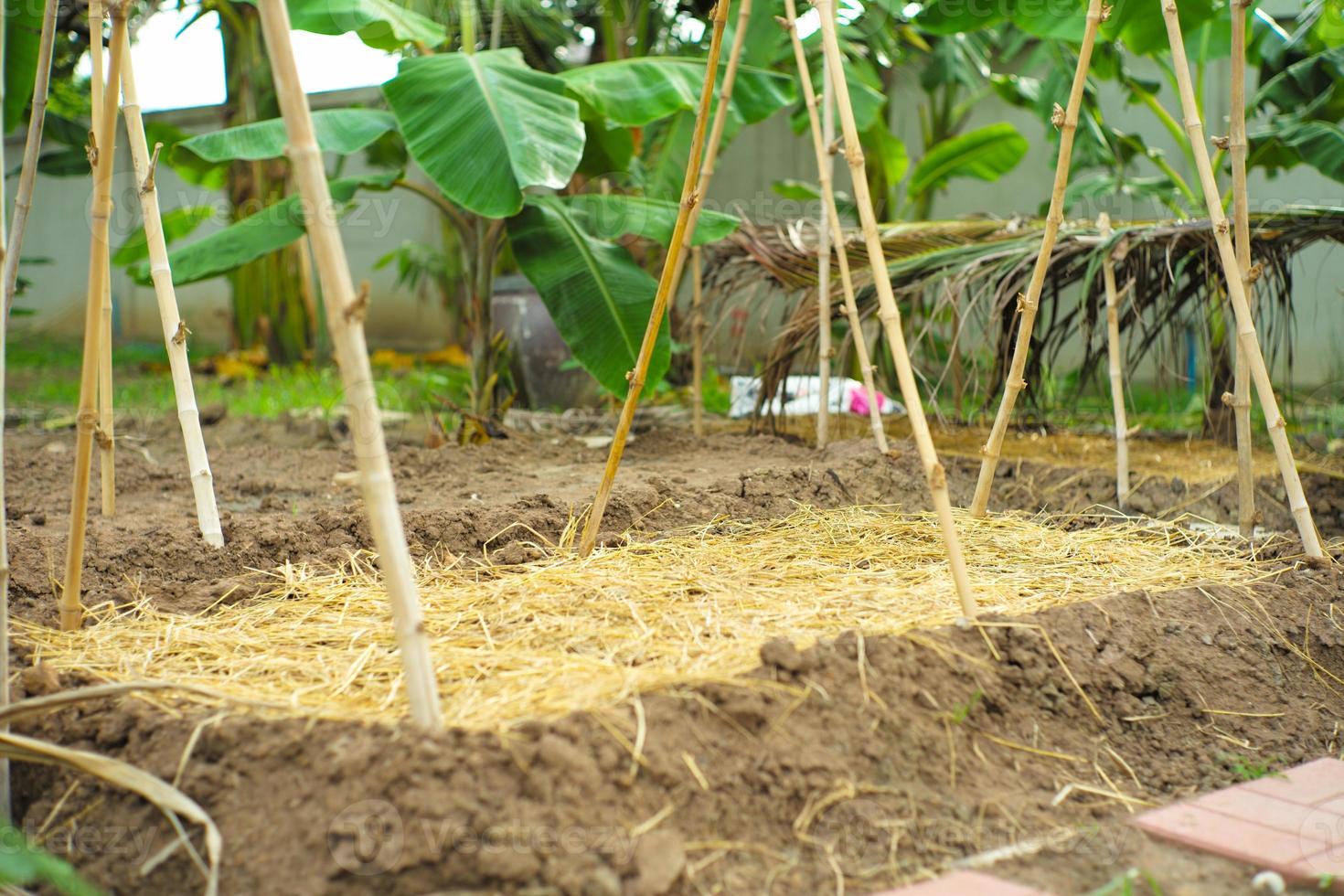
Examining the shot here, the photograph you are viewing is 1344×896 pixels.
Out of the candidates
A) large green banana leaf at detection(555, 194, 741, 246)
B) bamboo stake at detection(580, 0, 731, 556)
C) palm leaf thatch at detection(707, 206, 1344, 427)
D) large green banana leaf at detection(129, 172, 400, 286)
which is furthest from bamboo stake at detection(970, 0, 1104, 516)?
large green banana leaf at detection(129, 172, 400, 286)

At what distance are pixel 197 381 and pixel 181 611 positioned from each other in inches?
220

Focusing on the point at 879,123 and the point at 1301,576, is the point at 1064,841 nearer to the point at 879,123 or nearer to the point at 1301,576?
the point at 1301,576

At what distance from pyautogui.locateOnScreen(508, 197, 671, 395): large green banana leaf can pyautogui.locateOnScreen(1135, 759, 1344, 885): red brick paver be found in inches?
92.8

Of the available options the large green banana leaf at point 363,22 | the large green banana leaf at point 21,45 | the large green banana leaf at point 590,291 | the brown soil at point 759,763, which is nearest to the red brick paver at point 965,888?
the brown soil at point 759,763

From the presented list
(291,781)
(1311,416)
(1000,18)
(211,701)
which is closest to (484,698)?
(291,781)

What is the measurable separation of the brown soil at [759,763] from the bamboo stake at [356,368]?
4.5 inches

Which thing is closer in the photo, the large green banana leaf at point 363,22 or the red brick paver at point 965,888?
the red brick paver at point 965,888

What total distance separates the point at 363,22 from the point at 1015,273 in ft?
8.01

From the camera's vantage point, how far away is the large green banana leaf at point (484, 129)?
3.38 meters

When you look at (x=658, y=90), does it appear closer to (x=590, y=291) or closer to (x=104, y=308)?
(x=590, y=291)

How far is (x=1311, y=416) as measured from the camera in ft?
17.7

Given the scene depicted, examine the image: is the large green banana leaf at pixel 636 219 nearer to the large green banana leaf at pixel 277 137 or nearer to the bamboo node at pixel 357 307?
the large green banana leaf at pixel 277 137

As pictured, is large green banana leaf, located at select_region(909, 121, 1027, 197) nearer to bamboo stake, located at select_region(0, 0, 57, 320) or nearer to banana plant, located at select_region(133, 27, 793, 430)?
banana plant, located at select_region(133, 27, 793, 430)

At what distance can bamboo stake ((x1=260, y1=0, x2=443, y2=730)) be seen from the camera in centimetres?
147
